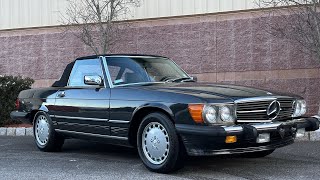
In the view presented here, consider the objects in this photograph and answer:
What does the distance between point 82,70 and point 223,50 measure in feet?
20.1

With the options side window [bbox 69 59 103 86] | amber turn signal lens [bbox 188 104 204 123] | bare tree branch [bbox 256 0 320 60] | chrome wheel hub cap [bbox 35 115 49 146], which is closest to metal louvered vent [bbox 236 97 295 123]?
amber turn signal lens [bbox 188 104 204 123]

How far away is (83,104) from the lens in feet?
21.9

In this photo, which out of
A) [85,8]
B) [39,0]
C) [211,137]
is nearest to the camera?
[211,137]

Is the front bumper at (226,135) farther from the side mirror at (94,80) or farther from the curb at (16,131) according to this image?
the curb at (16,131)

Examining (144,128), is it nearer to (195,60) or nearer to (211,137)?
(211,137)

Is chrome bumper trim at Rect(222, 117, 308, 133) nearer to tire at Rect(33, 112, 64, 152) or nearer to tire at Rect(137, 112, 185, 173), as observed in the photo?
tire at Rect(137, 112, 185, 173)

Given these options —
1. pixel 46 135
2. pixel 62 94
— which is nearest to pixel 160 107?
pixel 62 94

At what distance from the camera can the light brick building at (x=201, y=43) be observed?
11.8 m

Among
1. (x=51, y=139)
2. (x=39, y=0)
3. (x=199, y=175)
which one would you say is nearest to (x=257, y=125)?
(x=199, y=175)

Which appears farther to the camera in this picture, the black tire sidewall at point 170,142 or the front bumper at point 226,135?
the black tire sidewall at point 170,142

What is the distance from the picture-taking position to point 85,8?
1384 centimetres

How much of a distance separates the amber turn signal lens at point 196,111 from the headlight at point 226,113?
23 cm

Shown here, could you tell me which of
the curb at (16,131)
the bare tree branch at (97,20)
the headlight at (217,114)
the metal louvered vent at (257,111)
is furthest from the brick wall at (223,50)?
the headlight at (217,114)

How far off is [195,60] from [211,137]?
7.91 m
